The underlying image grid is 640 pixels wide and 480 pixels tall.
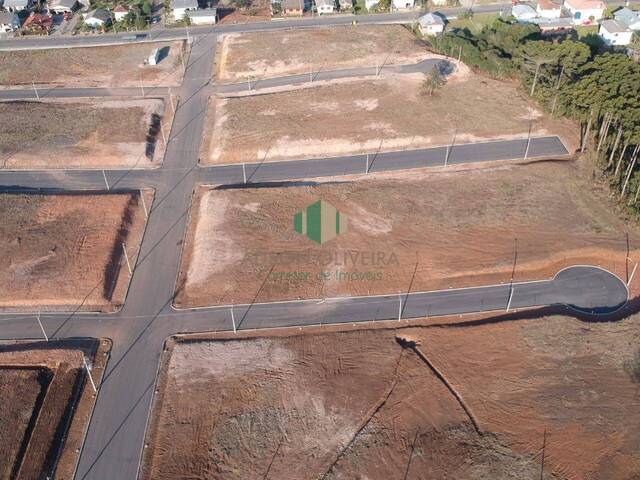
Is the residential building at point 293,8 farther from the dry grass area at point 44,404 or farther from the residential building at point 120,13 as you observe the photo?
the dry grass area at point 44,404

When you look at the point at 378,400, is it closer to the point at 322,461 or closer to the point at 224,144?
the point at 322,461

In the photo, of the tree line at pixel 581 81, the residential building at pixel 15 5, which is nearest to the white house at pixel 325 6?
the tree line at pixel 581 81

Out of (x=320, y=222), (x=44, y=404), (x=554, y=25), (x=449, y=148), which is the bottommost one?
(x=44, y=404)

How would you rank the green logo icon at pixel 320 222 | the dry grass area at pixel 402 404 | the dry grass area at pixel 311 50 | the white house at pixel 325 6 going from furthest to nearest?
the white house at pixel 325 6 < the dry grass area at pixel 311 50 < the green logo icon at pixel 320 222 < the dry grass area at pixel 402 404

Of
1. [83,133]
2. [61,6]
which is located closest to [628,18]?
[83,133]

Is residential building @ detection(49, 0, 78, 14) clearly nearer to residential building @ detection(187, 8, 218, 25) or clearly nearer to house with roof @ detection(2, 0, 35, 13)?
house with roof @ detection(2, 0, 35, 13)

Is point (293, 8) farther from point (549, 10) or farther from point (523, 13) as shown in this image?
point (549, 10)
